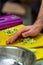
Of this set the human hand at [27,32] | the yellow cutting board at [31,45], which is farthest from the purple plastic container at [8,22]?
the human hand at [27,32]

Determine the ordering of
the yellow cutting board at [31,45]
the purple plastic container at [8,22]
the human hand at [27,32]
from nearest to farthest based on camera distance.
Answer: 1. the yellow cutting board at [31,45]
2. the human hand at [27,32]
3. the purple plastic container at [8,22]

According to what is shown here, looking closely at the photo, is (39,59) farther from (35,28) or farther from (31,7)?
(31,7)

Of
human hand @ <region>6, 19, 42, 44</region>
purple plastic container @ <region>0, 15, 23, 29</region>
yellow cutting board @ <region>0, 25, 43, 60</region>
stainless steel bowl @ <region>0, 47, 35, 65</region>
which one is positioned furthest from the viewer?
purple plastic container @ <region>0, 15, 23, 29</region>

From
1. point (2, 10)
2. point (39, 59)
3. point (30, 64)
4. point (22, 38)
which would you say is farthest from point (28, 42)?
point (2, 10)

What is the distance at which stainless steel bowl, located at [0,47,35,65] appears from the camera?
2.42ft

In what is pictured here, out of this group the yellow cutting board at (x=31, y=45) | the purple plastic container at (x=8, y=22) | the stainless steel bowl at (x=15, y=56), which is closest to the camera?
the stainless steel bowl at (x=15, y=56)

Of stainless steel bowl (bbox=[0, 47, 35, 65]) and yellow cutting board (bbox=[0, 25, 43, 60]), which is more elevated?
stainless steel bowl (bbox=[0, 47, 35, 65])

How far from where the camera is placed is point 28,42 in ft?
3.24

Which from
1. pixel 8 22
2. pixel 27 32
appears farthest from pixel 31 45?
pixel 8 22

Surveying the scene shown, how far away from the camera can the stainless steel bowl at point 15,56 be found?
0.74 m

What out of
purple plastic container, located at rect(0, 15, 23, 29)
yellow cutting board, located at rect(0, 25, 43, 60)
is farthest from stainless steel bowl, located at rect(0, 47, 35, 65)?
purple plastic container, located at rect(0, 15, 23, 29)

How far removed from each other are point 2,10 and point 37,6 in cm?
40

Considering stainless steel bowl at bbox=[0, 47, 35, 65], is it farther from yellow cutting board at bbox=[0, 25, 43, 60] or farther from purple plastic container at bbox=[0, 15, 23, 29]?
purple plastic container at bbox=[0, 15, 23, 29]

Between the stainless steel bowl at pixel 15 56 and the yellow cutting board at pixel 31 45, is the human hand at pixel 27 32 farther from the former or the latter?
the stainless steel bowl at pixel 15 56
